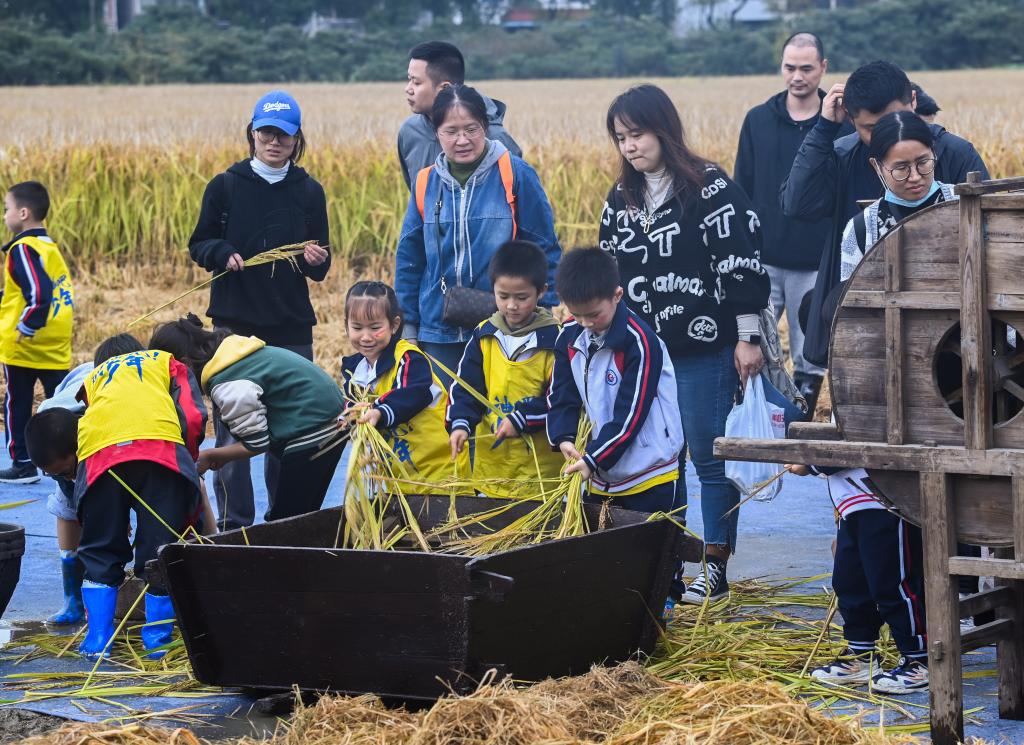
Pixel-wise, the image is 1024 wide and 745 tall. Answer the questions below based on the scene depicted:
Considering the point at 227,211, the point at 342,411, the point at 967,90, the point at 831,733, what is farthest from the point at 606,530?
the point at 967,90

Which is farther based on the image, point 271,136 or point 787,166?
point 787,166

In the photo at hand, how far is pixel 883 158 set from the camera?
182 inches

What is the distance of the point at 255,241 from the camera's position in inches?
252

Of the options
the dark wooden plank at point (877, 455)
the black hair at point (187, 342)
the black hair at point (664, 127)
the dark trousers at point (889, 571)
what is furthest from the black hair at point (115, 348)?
the dark trousers at point (889, 571)

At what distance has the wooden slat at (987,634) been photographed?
13.2 ft

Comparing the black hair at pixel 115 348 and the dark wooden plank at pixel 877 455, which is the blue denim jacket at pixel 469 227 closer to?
the black hair at pixel 115 348

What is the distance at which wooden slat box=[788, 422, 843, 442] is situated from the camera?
3934 mm

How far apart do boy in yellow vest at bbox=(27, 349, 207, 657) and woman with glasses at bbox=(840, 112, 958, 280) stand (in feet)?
7.84

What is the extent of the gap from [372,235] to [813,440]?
1015 cm

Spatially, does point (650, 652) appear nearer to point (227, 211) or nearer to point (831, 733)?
point (831, 733)

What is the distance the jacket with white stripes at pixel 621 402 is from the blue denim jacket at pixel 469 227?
805 mm

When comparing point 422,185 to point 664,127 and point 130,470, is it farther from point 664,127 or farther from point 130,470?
point 130,470

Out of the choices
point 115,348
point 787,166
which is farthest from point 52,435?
point 787,166

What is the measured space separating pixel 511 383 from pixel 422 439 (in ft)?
1.68
